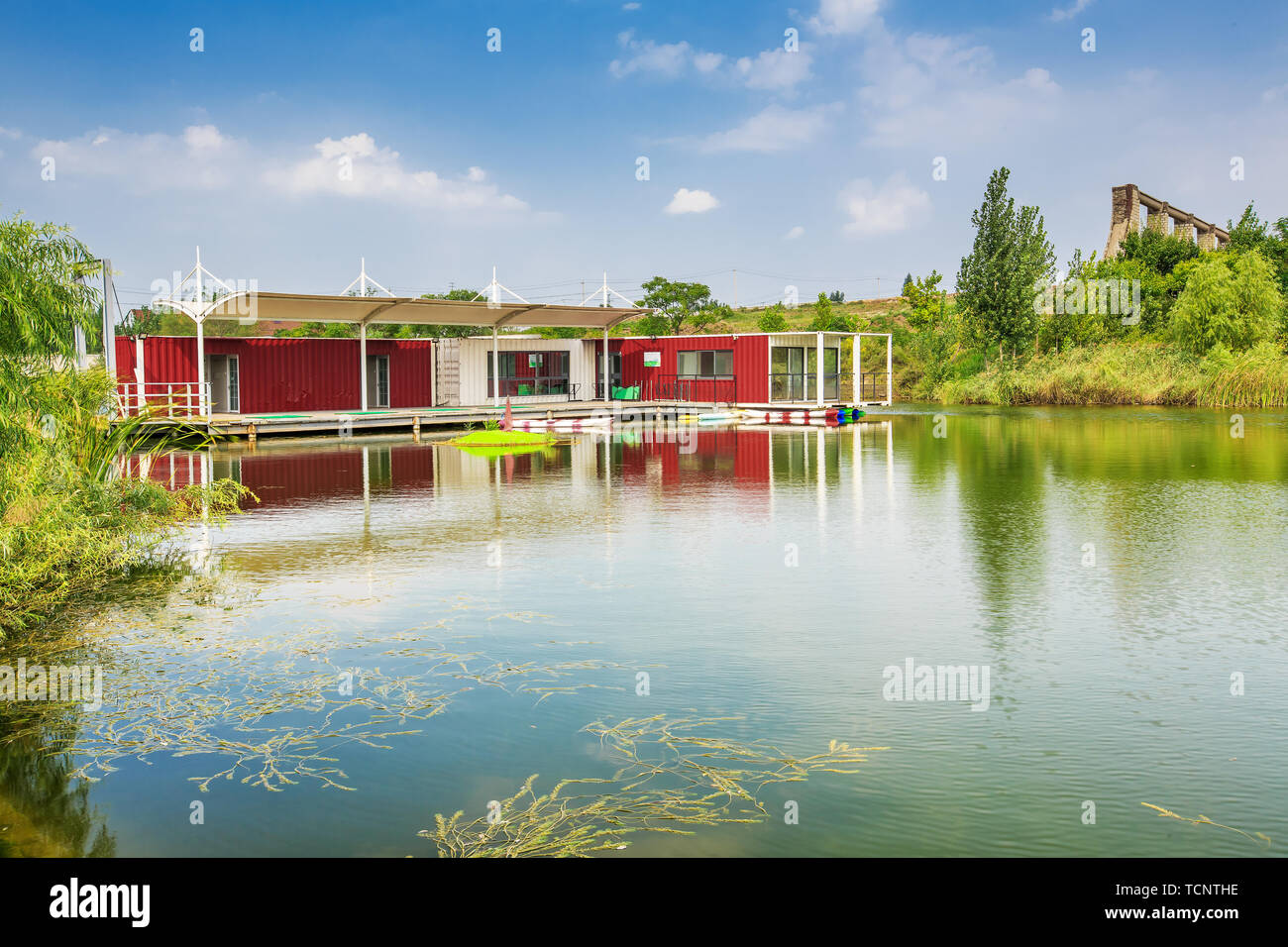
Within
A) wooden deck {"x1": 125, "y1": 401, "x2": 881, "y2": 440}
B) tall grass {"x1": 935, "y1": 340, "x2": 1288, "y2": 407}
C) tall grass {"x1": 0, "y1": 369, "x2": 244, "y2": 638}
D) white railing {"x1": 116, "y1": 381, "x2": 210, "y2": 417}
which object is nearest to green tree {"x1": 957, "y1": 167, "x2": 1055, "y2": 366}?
tall grass {"x1": 935, "y1": 340, "x2": 1288, "y2": 407}

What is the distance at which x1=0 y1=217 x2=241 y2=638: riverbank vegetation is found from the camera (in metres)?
9.14

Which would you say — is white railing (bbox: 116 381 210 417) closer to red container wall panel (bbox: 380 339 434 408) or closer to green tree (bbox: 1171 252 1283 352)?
red container wall panel (bbox: 380 339 434 408)

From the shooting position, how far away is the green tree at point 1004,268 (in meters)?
57.7

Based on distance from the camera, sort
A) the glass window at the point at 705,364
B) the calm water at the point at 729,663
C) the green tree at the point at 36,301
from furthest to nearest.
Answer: the glass window at the point at 705,364
the green tree at the point at 36,301
the calm water at the point at 729,663

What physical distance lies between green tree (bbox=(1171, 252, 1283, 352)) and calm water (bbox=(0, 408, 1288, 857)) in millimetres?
36906

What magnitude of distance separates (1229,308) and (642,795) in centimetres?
5245

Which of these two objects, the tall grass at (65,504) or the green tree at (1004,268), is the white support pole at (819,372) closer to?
the green tree at (1004,268)

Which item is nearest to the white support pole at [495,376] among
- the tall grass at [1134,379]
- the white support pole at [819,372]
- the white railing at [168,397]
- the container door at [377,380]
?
the container door at [377,380]

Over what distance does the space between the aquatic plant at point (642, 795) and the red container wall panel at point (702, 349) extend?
36297 millimetres

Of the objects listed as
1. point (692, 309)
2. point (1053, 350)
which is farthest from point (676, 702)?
point (692, 309)

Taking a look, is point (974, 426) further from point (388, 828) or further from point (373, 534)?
point (388, 828)

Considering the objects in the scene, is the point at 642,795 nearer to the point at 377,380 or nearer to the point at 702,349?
the point at 377,380

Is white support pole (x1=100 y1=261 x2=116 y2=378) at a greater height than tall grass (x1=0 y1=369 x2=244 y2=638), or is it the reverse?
white support pole (x1=100 y1=261 x2=116 y2=378)
